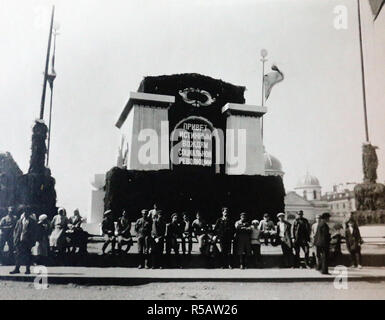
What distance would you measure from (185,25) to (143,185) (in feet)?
13.3

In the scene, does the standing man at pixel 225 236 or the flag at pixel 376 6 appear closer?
the standing man at pixel 225 236

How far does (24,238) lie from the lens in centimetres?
700

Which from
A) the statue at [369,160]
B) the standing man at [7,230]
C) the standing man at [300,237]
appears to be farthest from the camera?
the statue at [369,160]

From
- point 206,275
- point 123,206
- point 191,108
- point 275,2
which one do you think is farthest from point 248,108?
point 206,275

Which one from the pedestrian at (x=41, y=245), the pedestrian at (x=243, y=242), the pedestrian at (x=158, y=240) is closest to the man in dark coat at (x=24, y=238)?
the pedestrian at (x=41, y=245)

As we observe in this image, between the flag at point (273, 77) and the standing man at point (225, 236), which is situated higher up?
the flag at point (273, 77)

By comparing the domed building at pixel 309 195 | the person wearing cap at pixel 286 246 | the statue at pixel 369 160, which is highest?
the statue at pixel 369 160

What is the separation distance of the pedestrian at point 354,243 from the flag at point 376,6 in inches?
185

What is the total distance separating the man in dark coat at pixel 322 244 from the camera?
7.49 m

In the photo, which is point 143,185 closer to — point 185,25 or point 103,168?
point 103,168

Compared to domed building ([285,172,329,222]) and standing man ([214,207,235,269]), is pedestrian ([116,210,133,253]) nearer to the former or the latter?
standing man ([214,207,235,269])

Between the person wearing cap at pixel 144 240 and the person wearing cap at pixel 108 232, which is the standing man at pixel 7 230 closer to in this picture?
the person wearing cap at pixel 108 232

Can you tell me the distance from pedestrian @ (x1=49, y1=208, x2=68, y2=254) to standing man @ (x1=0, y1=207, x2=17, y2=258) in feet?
2.40
